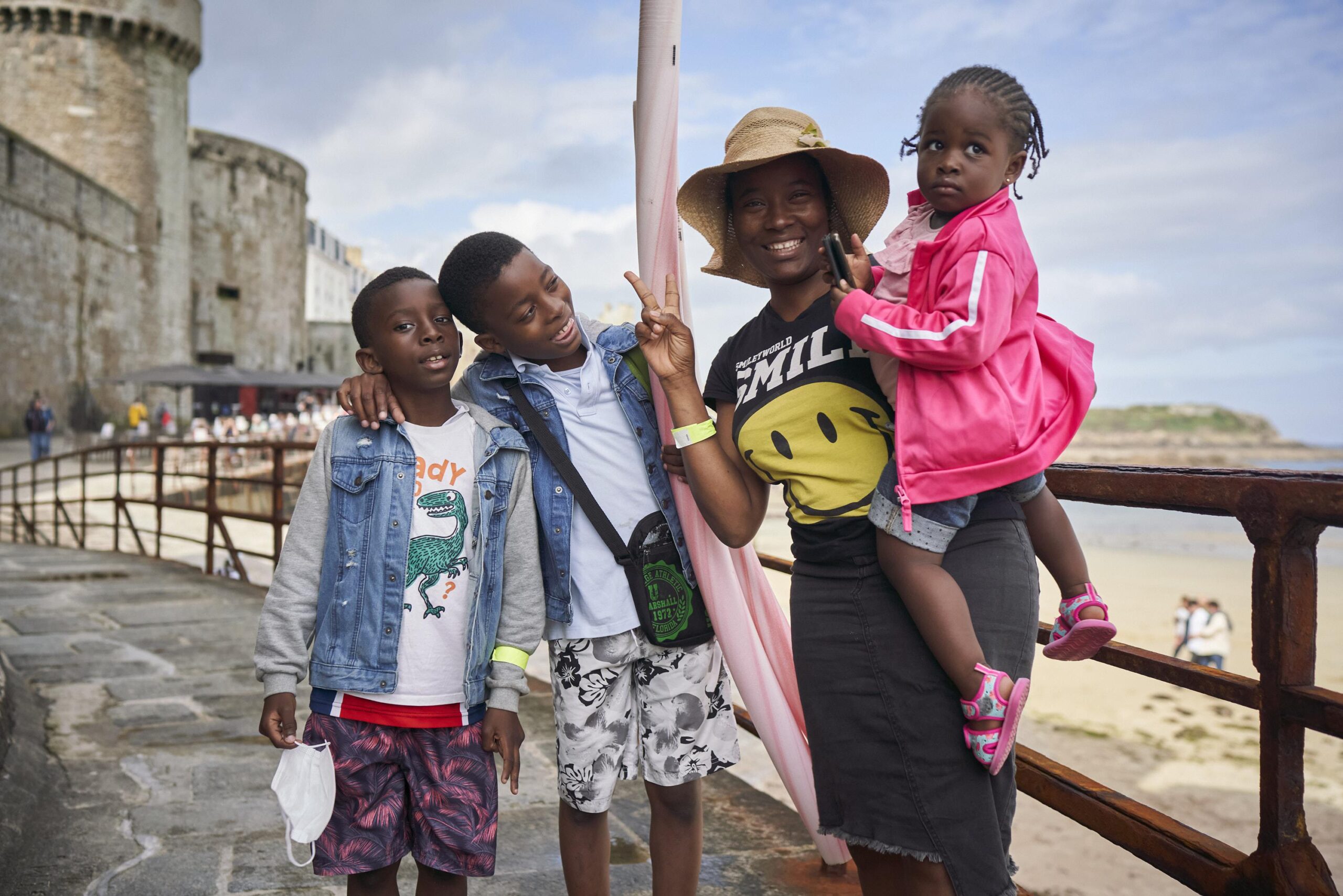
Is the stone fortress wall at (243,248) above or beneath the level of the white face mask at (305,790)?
above

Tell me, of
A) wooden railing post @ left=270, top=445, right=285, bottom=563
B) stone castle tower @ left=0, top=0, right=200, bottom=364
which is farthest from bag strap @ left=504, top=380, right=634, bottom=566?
stone castle tower @ left=0, top=0, right=200, bottom=364

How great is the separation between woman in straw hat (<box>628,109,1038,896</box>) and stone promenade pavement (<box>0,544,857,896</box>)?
3.02 feet

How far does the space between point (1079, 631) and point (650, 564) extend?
0.75 meters

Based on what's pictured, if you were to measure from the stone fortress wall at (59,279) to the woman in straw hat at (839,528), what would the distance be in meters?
21.6

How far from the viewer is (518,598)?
1.74 meters

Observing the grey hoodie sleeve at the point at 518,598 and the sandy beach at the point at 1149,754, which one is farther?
the sandy beach at the point at 1149,754

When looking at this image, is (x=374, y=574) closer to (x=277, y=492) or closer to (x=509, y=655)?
(x=509, y=655)


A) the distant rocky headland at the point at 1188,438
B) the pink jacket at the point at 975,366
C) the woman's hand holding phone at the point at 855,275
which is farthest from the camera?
the distant rocky headland at the point at 1188,438

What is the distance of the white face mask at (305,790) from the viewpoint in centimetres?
151

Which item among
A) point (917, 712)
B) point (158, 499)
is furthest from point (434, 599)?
point (158, 499)

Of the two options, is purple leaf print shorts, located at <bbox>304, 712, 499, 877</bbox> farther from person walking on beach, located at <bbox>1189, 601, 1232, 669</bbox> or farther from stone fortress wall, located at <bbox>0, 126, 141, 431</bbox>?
stone fortress wall, located at <bbox>0, 126, 141, 431</bbox>

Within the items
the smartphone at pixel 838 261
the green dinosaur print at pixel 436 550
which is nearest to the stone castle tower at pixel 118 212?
the green dinosaur print at pixel 436 550

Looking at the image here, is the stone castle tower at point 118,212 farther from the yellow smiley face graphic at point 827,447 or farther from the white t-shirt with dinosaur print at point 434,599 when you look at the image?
the yellow smiley face graphic at point 827,447

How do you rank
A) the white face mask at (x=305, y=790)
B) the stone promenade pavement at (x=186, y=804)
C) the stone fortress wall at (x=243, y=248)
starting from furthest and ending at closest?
the stone fortress wall at (x=243, y=248), the stone promenade pavement at (x=186, y=804), the white face mask at (x=305, y=790)
